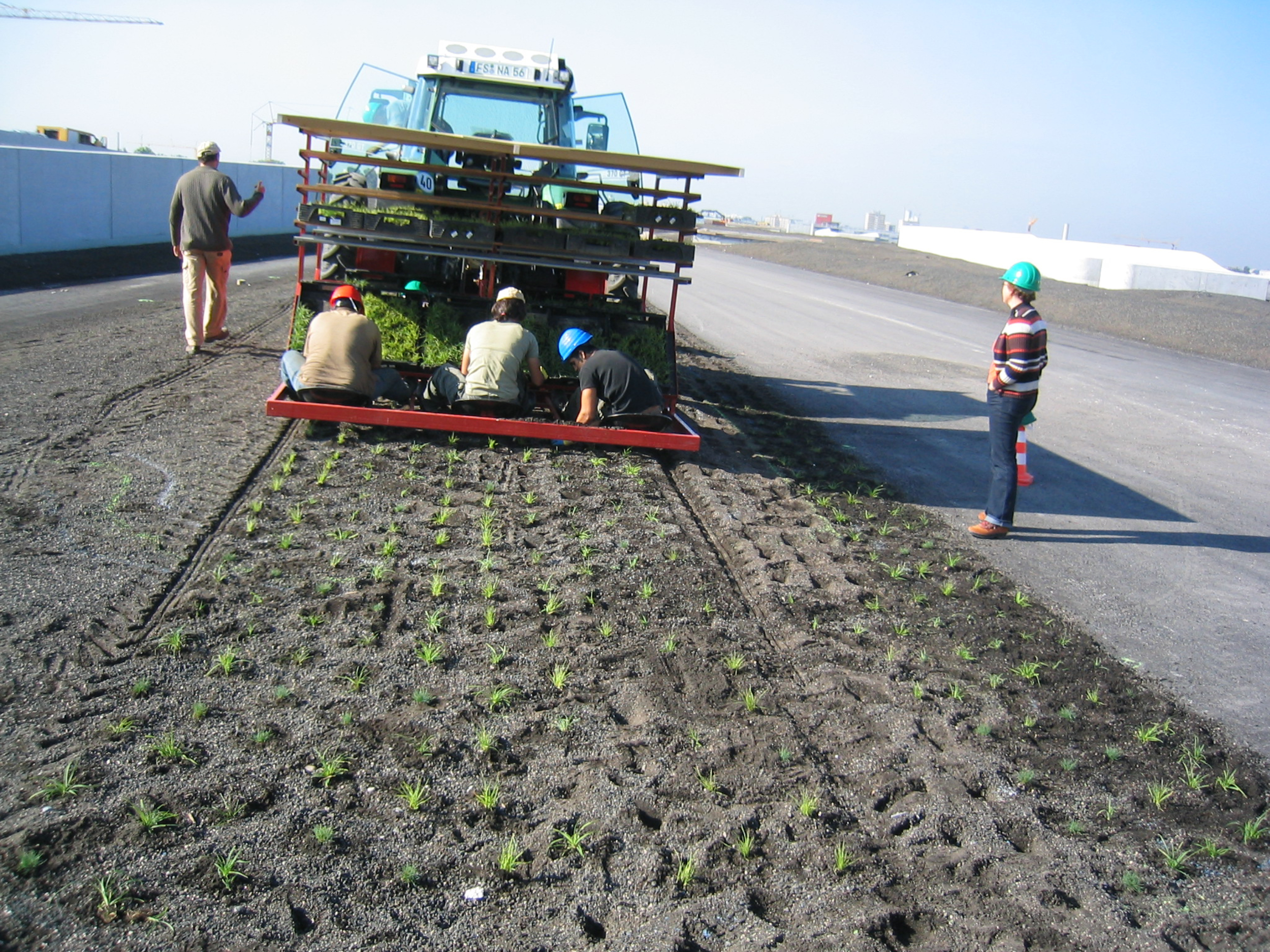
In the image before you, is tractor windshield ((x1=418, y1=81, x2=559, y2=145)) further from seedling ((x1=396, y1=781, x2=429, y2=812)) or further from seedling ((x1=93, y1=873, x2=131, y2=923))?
seedling ((x1=93, y1=873, x2=131, y2=923))

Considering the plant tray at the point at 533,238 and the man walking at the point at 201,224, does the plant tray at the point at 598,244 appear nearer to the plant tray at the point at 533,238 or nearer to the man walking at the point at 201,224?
the plant tray at the point at 533,238

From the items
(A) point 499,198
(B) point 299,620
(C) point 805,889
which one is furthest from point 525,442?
(C) point 805,889

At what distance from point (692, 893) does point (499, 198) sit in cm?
655

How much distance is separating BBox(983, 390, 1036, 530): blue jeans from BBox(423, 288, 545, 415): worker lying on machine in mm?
3594

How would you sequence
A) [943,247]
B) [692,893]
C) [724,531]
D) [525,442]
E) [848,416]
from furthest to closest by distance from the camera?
[943,247] → [848,416] → [525,442] → [724,531] → [692,893]

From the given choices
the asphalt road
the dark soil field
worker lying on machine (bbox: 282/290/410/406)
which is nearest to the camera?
the dark soil field

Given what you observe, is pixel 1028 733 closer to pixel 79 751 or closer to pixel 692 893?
pixel 692 893

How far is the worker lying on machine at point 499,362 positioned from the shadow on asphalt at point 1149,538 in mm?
4055

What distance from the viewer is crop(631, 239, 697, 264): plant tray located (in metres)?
8.68

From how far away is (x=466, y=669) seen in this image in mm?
4559

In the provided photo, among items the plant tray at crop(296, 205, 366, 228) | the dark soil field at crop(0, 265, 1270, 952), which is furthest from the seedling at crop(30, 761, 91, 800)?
the plant tray at crop(296, 205, 366, 228)

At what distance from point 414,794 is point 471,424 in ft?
14.8

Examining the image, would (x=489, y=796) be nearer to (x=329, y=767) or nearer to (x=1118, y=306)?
(x=329, y=767)

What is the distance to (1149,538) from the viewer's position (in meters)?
7.66
